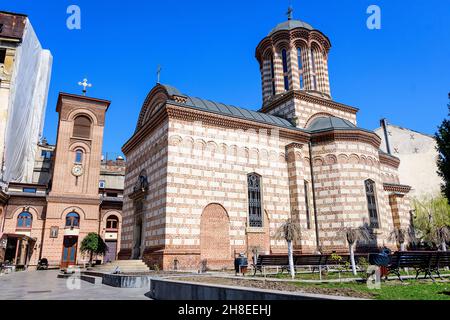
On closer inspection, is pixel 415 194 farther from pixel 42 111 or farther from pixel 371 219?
pixel 42 111

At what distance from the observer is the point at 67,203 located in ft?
113

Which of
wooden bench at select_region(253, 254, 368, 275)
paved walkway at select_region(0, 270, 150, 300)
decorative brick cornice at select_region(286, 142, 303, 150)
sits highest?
decorative brick cornice at select_region(286, 142, 303, 150)

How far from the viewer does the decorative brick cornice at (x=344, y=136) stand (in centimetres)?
2092

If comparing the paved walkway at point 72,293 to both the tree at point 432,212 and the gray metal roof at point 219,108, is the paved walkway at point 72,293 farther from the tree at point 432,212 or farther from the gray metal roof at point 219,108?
the tree at point 432,212

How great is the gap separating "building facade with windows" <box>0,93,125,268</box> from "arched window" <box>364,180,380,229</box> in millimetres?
26622

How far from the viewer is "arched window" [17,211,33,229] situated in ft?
110

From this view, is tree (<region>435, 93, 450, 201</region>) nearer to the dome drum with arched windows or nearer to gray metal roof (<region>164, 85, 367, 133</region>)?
gray metal roof (<region>164, 85, 367, 133</region>)

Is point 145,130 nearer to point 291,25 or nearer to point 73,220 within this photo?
point 291,25

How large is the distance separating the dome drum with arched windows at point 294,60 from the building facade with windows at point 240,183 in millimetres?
1692

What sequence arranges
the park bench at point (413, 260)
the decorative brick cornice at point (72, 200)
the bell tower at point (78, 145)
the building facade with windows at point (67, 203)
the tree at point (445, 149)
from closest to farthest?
the park bench at point (413, 260) < the tree at point (445, 149) < the building facade with windows at point (67, 203) < the decorative brick cornice at point (72, 200) < the bell tower at point (78, 145)

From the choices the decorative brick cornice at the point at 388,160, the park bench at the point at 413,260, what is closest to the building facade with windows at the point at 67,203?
the decorative brick cornice at the point at 388,160

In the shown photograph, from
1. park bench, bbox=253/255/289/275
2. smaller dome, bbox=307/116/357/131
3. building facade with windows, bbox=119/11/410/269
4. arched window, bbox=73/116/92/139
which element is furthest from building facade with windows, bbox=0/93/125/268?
park bench, bbox=253/255/289/275

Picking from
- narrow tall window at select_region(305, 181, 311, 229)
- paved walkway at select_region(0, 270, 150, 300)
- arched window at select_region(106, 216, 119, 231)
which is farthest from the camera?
arched window at select_region(106, 216, 119, 231)
